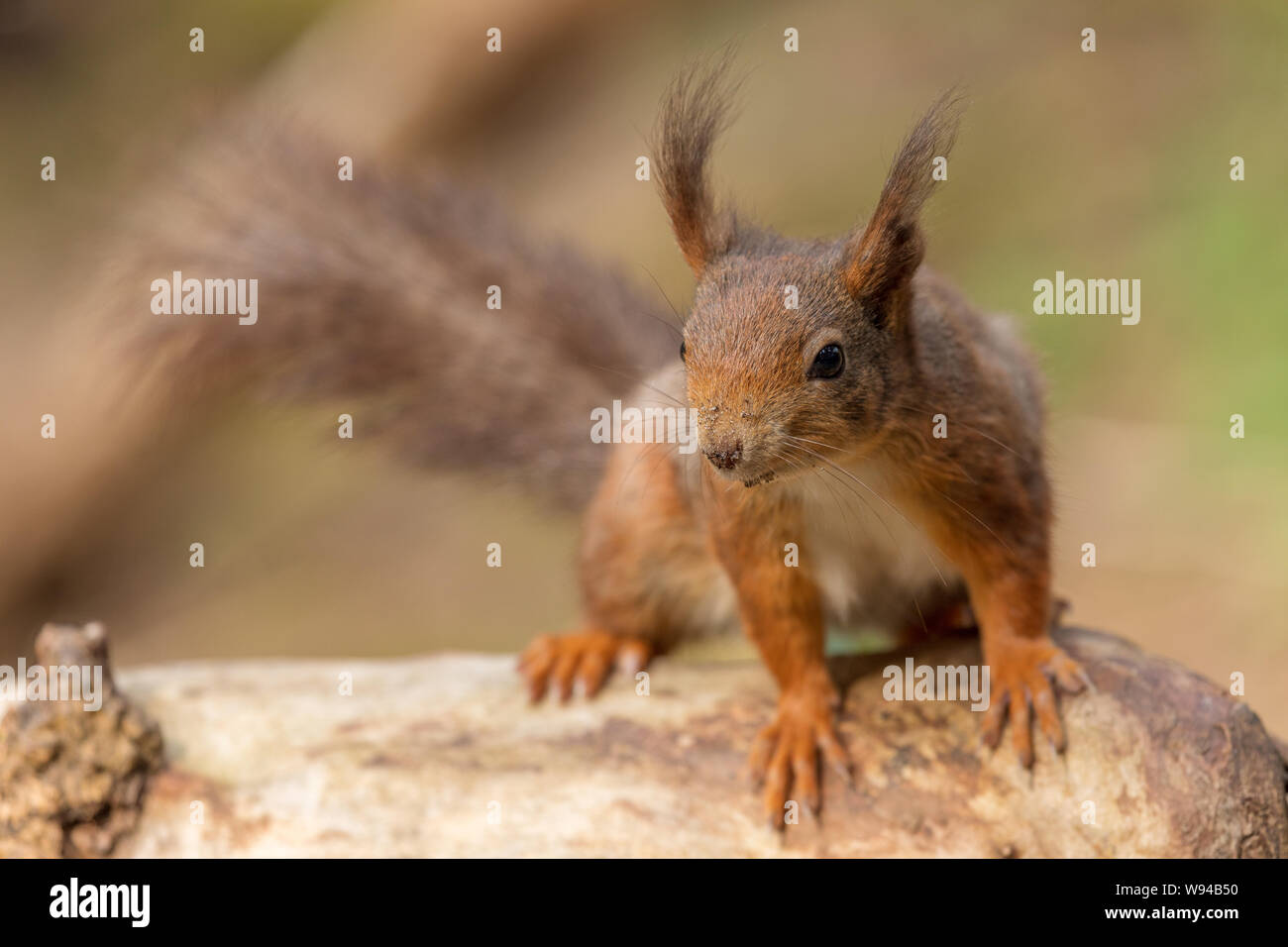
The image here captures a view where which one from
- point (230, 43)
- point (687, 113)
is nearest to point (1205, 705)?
point (687, 113)

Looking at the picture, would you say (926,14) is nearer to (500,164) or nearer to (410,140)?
(500,164)

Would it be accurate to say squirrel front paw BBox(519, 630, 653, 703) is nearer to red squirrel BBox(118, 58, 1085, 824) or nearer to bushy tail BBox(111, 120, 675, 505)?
red squirrel BBox(118, 58, 1085, 824)

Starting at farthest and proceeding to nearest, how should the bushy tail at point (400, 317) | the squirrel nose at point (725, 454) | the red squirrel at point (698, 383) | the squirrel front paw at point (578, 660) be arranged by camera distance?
the bushy tail at point (400, 317) → the squirrel front paw at point (578, 660) → the red squirrel at point (698, 383) → the squirrel nose at point (725, 454)

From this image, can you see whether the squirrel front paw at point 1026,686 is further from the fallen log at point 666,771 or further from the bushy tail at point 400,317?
the bushy tail at point 400,317

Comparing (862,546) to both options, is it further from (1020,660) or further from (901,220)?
(901,220)

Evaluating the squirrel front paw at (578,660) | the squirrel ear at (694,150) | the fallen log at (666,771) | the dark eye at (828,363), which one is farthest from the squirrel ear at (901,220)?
the squirrel front paw at (578,660)

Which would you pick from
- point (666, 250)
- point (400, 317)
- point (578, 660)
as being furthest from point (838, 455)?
point (666, 250)
